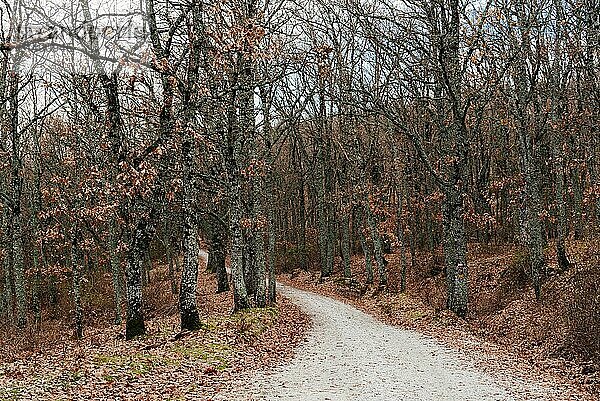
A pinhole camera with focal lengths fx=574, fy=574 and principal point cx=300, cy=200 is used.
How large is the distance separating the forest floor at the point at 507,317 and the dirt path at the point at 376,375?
0.47 meters

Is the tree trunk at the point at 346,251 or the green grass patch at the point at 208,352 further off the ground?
the tree trunk at the point at 346,251

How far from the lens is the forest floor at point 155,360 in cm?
920

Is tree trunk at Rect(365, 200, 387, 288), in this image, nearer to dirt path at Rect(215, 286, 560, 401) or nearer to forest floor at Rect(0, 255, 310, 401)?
forest floor at Rect(0, 255, 310, 401)

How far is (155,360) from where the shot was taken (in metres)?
11.6

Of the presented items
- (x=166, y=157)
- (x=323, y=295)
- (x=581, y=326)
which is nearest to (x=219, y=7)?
(x=166, y=157)

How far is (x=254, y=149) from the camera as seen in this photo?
69.5 feet

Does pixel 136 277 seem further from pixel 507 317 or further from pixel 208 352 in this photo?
pixel 507 317

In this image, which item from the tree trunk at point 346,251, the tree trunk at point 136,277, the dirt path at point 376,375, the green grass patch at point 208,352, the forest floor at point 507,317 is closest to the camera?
the dirt path at point 376,375

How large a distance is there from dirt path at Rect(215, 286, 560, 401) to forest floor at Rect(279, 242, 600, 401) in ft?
1.56

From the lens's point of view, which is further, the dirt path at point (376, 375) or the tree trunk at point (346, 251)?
the tree trunk at point (346, 251)

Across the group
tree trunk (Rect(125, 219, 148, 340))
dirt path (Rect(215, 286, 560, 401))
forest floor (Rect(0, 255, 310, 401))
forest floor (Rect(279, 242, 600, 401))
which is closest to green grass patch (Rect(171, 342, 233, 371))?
forest floor (Rect(0, 255, 310, 401))

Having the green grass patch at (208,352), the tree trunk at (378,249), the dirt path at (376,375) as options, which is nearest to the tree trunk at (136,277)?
the green grass patch at (208,352)

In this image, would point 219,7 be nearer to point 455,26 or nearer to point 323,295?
point 455,26

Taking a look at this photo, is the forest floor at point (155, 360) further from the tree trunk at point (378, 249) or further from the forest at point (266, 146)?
the tree trunk at point (378, 249)
